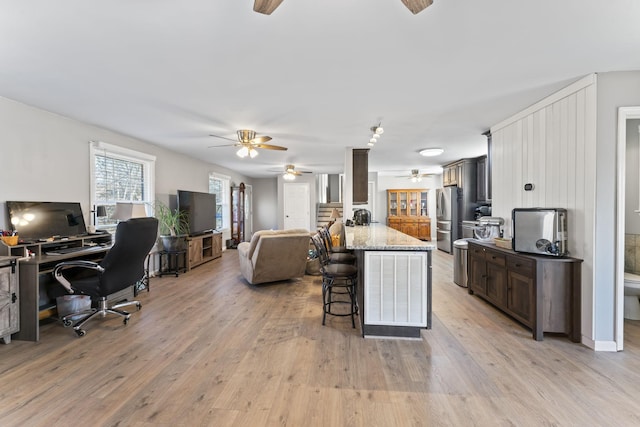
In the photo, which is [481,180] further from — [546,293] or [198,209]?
[198,209]

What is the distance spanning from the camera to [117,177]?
4.50 meters

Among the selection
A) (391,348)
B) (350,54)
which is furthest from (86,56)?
(391,348)

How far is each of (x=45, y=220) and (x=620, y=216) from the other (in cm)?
555

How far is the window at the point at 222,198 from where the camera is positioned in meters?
7.77

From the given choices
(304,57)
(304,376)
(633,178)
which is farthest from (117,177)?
(633,178)

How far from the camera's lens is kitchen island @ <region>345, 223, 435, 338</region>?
8.79ft

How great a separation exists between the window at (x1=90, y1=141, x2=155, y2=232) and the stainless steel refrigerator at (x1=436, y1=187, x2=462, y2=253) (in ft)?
20.8

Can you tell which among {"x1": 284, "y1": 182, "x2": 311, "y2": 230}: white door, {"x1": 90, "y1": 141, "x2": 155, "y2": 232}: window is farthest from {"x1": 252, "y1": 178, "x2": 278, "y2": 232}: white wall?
{"x1": 90, "y1": 141, "x2": 155, "y2": 232}: window

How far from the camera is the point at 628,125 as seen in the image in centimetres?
324

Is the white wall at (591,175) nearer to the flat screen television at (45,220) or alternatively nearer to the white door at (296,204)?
the flat screen television at (45,220)

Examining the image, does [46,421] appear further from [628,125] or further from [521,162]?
[628,125]

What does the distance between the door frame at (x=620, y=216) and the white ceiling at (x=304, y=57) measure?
0.39 meters

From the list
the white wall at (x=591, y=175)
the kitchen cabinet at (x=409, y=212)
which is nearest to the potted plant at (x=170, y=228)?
the white wall at (x=591, y=175)

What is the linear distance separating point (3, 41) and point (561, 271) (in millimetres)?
4649
